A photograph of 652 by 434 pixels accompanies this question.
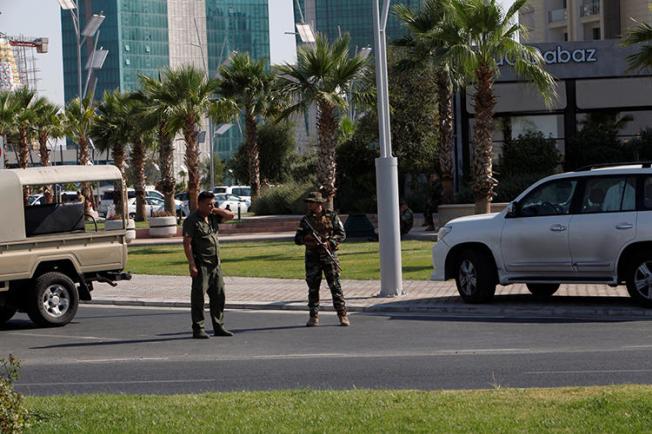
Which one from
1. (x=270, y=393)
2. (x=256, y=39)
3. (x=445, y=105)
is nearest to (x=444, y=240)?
(x=270, y=393)

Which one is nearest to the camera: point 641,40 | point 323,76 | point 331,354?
point 331,354

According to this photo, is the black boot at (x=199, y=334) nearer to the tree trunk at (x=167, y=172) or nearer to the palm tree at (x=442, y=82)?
Result: the palm tree at (x=442, y=82)

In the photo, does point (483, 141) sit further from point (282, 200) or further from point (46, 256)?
point (282, 200)

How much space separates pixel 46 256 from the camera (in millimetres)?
17656

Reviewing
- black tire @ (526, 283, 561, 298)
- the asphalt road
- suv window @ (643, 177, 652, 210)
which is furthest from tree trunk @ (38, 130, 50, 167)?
suv window @ (643, 177, 652, 210)

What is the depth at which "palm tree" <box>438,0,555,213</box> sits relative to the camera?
93.0 feet

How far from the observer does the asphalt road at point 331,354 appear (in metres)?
11.3

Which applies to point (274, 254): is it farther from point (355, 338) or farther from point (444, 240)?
point (355, 338)

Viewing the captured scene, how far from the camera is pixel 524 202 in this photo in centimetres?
1788

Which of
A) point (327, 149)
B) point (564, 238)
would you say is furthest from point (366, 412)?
point (327, 149)

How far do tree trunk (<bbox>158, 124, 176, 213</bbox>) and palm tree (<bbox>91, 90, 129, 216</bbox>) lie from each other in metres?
4.62

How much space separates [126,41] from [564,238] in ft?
438

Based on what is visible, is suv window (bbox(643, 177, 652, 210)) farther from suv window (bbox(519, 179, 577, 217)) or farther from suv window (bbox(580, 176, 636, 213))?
suv window (bbox(519, 179, 577, 217))

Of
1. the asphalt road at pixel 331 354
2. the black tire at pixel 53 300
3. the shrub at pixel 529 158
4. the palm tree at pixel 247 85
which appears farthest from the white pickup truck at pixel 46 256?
the palm tree at pixel 247 85
